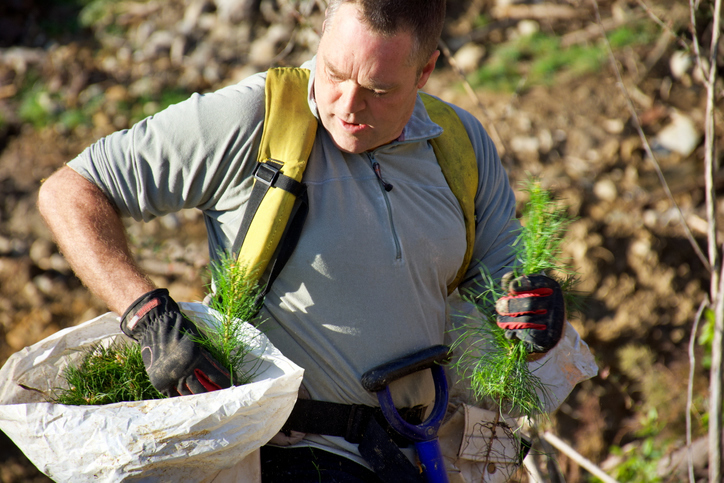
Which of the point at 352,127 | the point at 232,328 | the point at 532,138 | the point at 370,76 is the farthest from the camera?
the point at 532,138

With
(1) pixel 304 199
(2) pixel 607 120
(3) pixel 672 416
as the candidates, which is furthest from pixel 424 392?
(2) pixel 607 120

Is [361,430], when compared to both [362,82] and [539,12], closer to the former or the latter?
[362,82]

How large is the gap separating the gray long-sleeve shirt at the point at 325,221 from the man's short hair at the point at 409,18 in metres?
0.33

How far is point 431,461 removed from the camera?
1.81 meters

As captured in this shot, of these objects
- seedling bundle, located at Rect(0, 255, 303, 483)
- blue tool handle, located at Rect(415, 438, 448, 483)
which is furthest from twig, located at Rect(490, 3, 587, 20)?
seedling bundle, located at Rect(0, 255, 303, 483)

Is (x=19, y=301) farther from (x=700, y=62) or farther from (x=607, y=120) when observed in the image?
(x=607, y=120)

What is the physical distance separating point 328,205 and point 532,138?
353 centimetres

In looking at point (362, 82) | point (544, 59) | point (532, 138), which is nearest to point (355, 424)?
point (362, 82)

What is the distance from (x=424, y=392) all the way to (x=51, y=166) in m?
4.51

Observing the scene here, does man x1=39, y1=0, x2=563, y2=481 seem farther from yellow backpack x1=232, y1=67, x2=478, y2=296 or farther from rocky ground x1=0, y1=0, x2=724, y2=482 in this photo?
rocky ground x1=0, y1=0, x2=724, y2=482

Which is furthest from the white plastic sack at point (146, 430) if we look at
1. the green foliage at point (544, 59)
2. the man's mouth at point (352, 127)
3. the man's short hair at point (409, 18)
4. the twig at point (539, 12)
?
the twig at point (539, 12)

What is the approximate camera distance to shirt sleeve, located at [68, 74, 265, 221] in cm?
170

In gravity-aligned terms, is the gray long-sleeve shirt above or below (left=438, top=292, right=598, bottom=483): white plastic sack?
above

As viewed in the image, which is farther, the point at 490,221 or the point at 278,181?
the point at 490,221
